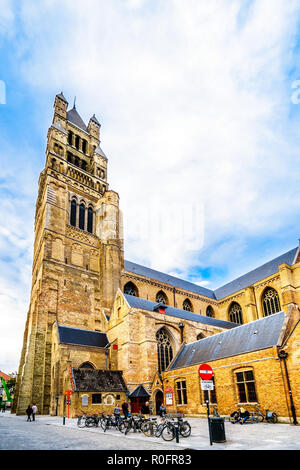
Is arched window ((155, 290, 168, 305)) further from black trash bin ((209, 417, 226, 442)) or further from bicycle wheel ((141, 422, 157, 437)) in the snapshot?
black trash bin ((209, 417, 226, 442))

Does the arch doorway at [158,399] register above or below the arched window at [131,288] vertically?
below

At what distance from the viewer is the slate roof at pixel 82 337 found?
26906mm

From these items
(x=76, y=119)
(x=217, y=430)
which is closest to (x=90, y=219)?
(x=76, y=119)

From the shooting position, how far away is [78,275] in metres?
34.4

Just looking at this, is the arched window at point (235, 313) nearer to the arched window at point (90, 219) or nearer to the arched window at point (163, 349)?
Answer: the arched window at point (163, 349)

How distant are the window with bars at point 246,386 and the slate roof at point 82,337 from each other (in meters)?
14.6

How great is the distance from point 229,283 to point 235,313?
27.2ft

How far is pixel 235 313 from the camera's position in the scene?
44406 mm

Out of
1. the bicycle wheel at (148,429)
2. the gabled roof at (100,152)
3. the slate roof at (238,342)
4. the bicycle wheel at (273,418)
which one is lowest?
the bicycle wheel at (273,418)

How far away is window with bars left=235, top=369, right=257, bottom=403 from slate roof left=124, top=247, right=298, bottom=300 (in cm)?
2239

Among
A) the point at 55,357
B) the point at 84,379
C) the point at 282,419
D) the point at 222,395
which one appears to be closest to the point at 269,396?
the point at 282,419

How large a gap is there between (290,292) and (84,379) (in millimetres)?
19621

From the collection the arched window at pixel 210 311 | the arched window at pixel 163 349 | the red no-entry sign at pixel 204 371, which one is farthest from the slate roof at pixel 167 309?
the red no-entry sign at pixel 204 371
